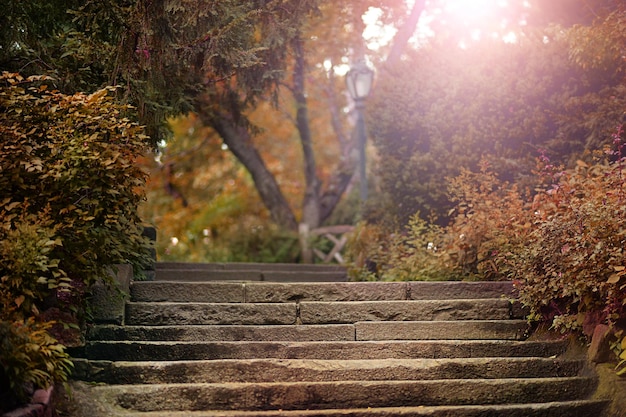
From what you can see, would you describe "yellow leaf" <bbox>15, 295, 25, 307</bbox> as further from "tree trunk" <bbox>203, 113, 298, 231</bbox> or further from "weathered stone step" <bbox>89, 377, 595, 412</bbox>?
"tree trunk" <bbox>203, 113, 298, 231</bbox>

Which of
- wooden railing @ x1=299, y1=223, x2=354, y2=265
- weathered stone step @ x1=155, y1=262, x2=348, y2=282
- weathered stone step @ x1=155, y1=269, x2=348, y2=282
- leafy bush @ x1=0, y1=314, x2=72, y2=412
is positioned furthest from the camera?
wooden railing @ x1=299, y1=223, x2=354, y2=265

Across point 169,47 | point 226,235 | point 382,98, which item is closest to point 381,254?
point 382,98

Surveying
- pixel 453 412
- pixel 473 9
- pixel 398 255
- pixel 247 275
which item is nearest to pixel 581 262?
pixel 453 412

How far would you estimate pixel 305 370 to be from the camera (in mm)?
6469

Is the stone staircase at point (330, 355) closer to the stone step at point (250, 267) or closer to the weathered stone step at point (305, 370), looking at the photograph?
the weathered stone step at point (305, 370)

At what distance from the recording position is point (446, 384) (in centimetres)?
641

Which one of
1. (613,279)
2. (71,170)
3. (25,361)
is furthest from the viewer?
(71,170)

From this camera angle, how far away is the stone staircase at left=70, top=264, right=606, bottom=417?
20.2ft

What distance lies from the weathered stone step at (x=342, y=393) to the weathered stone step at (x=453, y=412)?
11 centimetres

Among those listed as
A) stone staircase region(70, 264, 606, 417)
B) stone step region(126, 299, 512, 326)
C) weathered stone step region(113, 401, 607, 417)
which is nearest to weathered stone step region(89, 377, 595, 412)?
stone staircase region(70, 264, 606, 417)

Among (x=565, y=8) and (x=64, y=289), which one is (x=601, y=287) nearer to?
(x=64, y=289)

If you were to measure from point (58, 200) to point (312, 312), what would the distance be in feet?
8.25

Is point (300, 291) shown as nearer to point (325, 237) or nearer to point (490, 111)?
point (490, 111)

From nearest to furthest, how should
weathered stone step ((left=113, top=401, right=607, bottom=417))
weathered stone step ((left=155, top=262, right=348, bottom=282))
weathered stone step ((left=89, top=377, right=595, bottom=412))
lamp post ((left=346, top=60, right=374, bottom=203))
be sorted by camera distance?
weathered stone step ((left=113, top=401, right=607, bottom=417)) → weathered stone step ((left=89, top=377, right=595, bottom=412)) → weathered stone step ((left=155, top=262, right=348, bottom=282)) → lamp post ((left=346, top=60, right=374, bottom=203))
